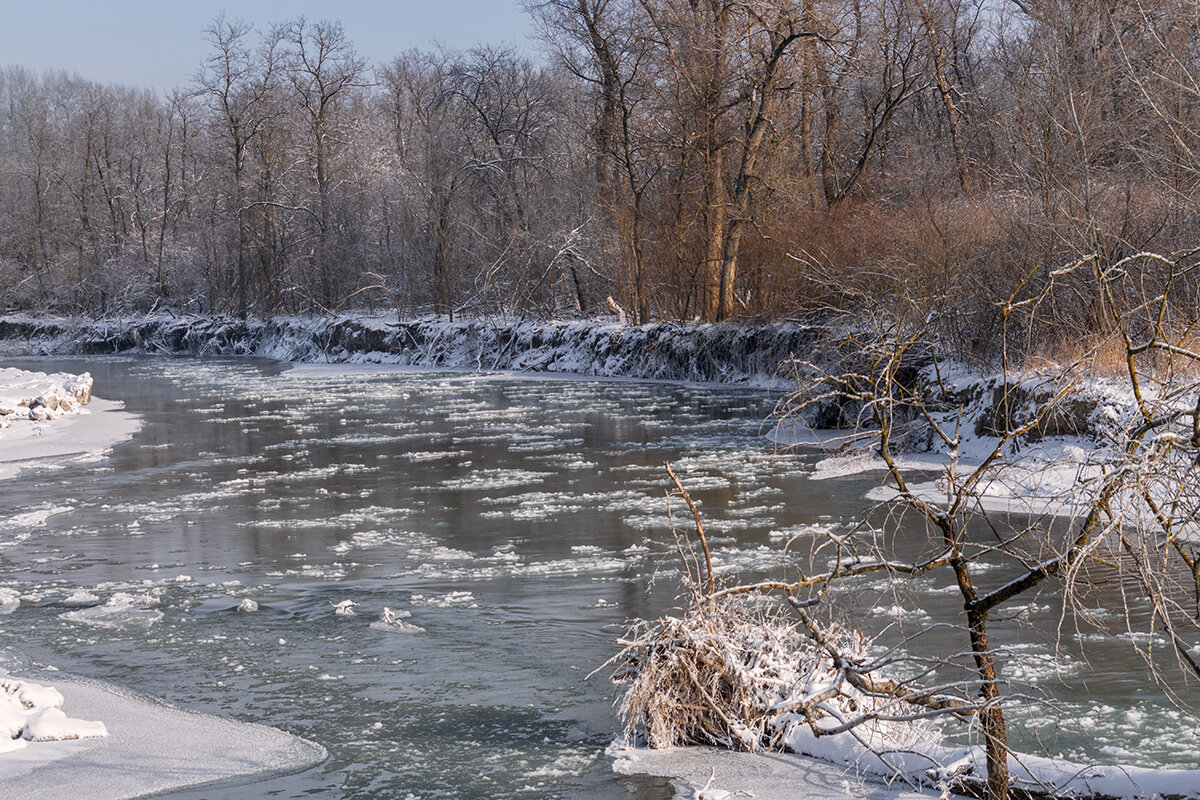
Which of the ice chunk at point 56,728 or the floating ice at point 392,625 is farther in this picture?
the floating ice at point 392,625

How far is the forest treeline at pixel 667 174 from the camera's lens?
664 inches

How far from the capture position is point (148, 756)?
18.6ft

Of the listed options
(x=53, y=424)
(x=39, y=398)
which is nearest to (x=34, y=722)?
(x=53, y=424)

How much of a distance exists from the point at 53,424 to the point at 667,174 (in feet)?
58.6

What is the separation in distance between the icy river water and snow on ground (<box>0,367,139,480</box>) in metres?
0.86

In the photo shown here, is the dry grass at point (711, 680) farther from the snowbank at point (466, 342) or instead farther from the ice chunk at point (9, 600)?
the snowbank at point (466, 342)

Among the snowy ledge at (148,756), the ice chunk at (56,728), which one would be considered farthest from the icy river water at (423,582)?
the ice chunk at (56,728)

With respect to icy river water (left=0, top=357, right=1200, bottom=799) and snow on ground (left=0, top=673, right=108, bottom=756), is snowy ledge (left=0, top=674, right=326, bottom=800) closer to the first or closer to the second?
snow on ground (left=0, top=673, right=108, bottom=756)

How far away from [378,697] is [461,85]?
3949cm

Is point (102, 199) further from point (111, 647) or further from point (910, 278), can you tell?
point (111, 647)

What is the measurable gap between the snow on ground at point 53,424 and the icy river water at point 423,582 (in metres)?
0.86

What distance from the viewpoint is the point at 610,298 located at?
113 ft

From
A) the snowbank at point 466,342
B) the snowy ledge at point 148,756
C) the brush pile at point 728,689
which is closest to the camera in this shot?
the snowy ledge at point 148,756

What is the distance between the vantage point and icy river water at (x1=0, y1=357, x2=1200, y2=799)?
229 inches
